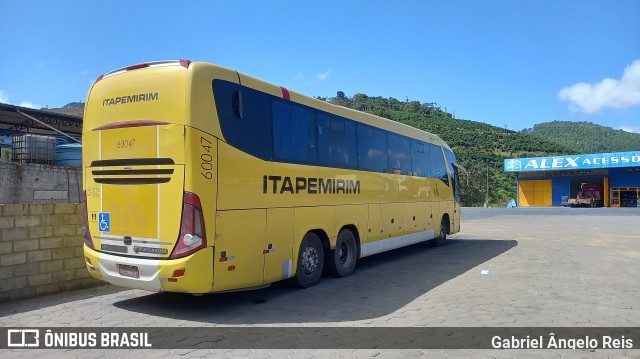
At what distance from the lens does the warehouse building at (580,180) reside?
47.3 metres

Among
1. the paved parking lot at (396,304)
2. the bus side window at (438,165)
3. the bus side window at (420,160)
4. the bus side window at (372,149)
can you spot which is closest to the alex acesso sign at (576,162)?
the bus side window at (438,165)

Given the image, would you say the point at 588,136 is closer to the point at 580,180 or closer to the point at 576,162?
the point at 580,180

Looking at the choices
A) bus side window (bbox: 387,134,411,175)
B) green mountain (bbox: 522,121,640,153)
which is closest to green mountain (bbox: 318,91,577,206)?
green mountain (bbox: 522,121,640,153)

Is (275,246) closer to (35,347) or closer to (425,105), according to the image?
(35,347)

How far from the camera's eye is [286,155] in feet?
25.3

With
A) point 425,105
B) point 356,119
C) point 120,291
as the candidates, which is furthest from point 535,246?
point 425,105

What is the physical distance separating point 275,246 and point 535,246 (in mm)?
10481

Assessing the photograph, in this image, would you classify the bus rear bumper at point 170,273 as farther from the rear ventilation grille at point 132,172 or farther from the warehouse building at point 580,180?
the warehouse building at point 580,180

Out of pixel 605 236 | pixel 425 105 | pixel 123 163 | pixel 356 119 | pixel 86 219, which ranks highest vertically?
pixel 425 105

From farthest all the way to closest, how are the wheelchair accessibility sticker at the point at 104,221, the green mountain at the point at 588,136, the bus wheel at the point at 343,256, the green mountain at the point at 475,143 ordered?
the green mountain at the point at 588,136 < the green mountain at the point at 475,143 < the bus wheel at the point at 343,256 < the wheelchair accessibility sticker at the point at 104,221

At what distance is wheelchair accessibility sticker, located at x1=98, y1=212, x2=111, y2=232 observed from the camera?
6.66 metres

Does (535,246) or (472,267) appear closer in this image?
(472,267)

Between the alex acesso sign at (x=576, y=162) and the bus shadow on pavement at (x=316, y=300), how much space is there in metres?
43.4

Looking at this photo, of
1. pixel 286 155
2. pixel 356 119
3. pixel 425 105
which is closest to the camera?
pixel 286 155
